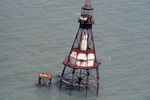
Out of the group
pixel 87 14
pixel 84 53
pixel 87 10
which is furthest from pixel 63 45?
pixel 87 10

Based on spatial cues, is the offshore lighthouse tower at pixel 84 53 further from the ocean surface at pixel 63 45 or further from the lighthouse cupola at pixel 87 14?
the ocean surface at pixel 63 45

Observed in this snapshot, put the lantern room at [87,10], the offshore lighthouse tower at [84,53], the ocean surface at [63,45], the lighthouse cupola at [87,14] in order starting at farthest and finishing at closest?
the ocean surface at [63,45] → the offshore lighthouse tower at [84,53] → the lantern room at [87,10] → the lighthouse cupola at [87,14]

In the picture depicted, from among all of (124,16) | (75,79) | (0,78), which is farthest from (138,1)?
(0,78)

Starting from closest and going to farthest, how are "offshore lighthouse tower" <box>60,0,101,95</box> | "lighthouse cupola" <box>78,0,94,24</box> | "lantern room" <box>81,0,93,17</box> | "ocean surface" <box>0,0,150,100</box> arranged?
"lighthouse cupola" <box>78,0,94,24</box> → "lantern room" <box>81,0,93,17</box> → "offshore lighthouse tower" <box>60,0,101,95</box> → "ocean surface" <box>0,0,150,100</box>

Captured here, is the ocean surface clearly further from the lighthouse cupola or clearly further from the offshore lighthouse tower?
the lighthouse cupola

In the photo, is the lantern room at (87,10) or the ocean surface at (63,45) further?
the ocean surface at (63,45)

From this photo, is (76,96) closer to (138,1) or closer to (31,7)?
(31,7)

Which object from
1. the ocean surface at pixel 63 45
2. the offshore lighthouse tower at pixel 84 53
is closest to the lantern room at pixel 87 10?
the offshore lighthouse tower at pixel 84 53

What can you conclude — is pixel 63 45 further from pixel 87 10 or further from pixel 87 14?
pixel 87 10

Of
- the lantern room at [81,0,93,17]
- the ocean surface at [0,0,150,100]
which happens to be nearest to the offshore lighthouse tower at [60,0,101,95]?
the lantern room at [81,0,93,17]
